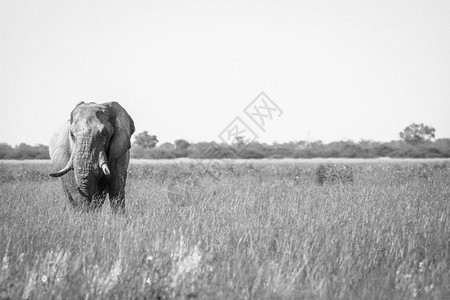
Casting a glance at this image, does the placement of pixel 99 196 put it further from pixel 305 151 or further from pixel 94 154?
pixel 305 151

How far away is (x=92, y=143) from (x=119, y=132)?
63 cm

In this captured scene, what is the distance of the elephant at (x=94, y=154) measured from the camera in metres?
5.98

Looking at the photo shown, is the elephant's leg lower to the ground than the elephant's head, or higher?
lower

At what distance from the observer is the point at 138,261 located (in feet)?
11.1

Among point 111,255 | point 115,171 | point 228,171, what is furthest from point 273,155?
point 111,255

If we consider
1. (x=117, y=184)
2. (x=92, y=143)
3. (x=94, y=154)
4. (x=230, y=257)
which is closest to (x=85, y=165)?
(x=94, y=154)

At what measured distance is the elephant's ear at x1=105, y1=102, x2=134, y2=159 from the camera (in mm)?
6426

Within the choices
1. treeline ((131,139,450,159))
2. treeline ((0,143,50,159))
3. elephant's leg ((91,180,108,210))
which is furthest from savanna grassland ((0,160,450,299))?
treeline ((0,143,50,159))

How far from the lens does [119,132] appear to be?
651 centimetres

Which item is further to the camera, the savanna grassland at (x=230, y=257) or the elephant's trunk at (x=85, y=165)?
the elephant's trunk at (x=85, y=165)

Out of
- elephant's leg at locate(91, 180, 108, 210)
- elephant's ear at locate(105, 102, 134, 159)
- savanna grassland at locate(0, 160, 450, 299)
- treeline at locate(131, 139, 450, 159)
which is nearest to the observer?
savanna grassland at locate(0, 160, 450, 299)

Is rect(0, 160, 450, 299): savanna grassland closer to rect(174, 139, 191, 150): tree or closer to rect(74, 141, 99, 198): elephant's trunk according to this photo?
rect(74, 141, 99, 198): elephant's trunk

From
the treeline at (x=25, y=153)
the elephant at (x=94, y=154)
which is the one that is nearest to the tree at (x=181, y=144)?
the treeline at (x=25, y=153)

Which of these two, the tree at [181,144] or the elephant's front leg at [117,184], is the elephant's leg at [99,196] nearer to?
the elephant's front leg at [117,184]
